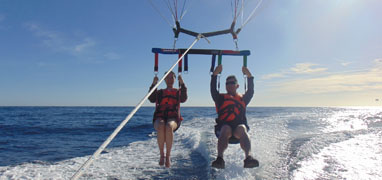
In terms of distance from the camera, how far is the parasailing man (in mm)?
3773

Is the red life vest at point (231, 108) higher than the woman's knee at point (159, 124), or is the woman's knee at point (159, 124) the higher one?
the red life vest at point (231, 108)

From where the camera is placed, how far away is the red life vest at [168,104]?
433 cm

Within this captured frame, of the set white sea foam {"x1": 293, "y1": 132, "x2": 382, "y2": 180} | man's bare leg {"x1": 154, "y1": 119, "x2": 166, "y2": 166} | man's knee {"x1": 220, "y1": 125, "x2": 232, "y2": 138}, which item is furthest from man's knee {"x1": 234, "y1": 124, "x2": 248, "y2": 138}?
white sea foam {"x1": 293, "y1": 132, "x2": 382, "y2": 180}

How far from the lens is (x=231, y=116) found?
417cm

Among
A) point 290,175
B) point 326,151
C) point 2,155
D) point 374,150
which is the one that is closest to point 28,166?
point 2,155

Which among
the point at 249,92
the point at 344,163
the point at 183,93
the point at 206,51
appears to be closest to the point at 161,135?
the point at 183,93

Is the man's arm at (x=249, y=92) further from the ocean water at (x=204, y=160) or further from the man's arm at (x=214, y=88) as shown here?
the ocean water at (x=204, y=160)

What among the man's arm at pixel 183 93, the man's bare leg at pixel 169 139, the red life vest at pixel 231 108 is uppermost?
the man's arm at pixel 183 93

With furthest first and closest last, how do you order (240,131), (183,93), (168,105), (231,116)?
(183,93) < (168,105) < (231,116) < (240,131)

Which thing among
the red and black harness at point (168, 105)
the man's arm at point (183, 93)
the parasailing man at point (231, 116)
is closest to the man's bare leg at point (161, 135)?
the red and black harness at point (168, 105)

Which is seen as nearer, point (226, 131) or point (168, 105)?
point (226, 131)

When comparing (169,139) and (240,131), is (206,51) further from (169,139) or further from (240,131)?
(169,139)

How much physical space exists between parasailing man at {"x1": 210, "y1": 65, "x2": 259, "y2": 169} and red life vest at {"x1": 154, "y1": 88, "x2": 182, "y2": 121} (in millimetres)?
757

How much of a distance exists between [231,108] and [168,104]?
1253mm
